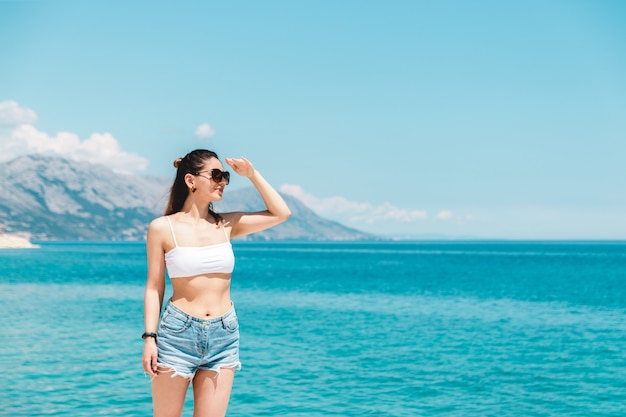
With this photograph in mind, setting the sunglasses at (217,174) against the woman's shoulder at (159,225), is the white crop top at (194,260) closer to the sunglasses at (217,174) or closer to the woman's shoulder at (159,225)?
the woman's shoulder at (159,225)

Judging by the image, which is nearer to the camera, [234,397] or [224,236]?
[224,236]

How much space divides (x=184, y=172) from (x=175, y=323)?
43.9 inches

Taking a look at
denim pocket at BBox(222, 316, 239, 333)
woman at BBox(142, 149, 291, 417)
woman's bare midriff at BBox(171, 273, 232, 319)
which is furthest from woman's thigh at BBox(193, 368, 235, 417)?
woman's bare midriff at BBox(171, 273, 232, 319)

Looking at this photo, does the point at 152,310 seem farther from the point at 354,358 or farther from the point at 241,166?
the point at 354,358

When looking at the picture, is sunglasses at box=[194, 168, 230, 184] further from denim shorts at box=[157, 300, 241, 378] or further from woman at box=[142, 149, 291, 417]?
denim shorts at box=[157, 300, 241, 378]

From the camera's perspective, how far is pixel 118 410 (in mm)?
→ 15727

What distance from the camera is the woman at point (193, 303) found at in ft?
15.7

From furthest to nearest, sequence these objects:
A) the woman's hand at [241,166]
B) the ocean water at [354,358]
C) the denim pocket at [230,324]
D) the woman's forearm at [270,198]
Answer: the ocean water at [354,358] < the woman's forearm at [270,198] < the woman's hand at [241,166] < the denim pocket at [230,324]

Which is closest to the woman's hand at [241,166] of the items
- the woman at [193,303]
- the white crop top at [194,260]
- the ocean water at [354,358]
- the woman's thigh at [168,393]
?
the woman at [193,303]

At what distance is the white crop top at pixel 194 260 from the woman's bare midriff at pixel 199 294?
5cm

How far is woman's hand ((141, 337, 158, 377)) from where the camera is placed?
4.75 m

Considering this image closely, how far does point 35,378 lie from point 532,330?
22531 mm

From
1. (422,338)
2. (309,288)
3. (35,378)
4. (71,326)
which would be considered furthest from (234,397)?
(309,288)

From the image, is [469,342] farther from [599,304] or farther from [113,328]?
[599,304]
